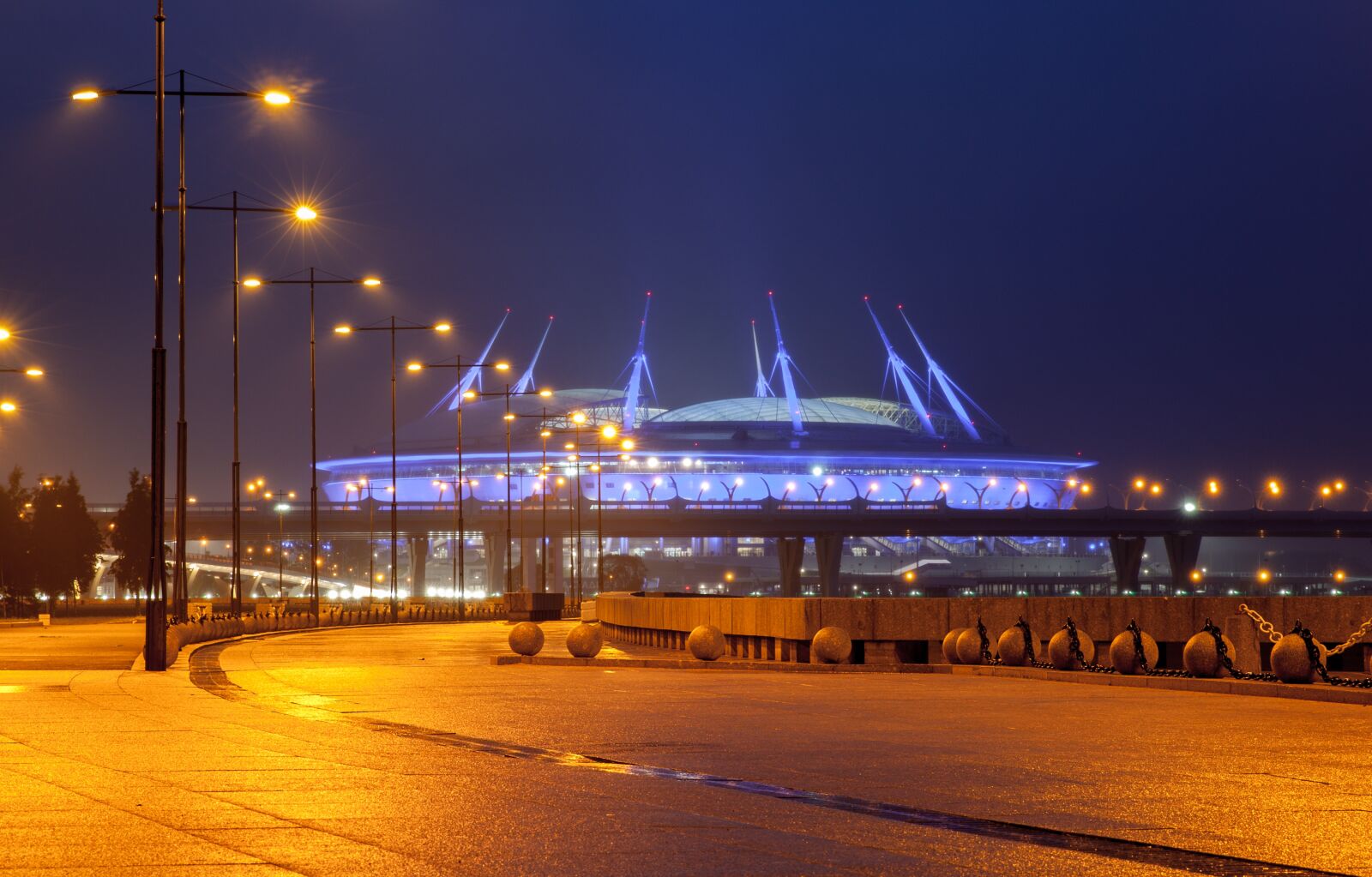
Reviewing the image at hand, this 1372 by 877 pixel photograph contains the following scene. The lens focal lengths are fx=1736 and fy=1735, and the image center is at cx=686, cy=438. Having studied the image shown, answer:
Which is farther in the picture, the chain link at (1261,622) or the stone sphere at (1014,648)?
the stone sphere at (1014,648)

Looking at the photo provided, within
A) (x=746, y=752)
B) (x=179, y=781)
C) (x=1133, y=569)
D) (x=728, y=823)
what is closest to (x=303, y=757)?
(x=179, y=781)

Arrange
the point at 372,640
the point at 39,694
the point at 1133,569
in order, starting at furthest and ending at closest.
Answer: the point at 1133,569
the point at 372,640
the point at 39,694

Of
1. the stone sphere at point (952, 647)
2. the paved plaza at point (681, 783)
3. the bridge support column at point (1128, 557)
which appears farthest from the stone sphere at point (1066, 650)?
the bridge support column at point (1128, 557)

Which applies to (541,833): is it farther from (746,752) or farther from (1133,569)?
(1133,569)

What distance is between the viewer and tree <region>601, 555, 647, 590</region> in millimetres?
182625

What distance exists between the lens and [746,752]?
1573 centimetres

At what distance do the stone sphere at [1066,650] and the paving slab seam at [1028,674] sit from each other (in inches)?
15.1

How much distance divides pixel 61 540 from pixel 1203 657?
10703cm

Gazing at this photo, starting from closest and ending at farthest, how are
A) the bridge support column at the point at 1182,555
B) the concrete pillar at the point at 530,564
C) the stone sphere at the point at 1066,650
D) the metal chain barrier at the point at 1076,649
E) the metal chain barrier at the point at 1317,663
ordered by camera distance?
1. the metal chain barrier at the point at 1317,663
2. the metal chain barrier at the point at 1076,649
3. the stone sphere at the point at 1066,650
4. the bridge support column at the point at 1182,555
5. the concrete pillar at the point at 530,564

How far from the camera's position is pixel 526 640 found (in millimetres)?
31953

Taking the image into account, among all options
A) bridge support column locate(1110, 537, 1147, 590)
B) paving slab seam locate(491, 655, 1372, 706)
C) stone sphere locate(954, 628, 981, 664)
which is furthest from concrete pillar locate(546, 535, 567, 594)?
stone sphere locate(954, 628, 981, 664)

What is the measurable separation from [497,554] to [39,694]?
146365 millimetres

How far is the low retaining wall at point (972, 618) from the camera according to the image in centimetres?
2634

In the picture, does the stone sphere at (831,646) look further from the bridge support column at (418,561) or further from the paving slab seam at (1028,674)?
the bridge support column at (418,561)
